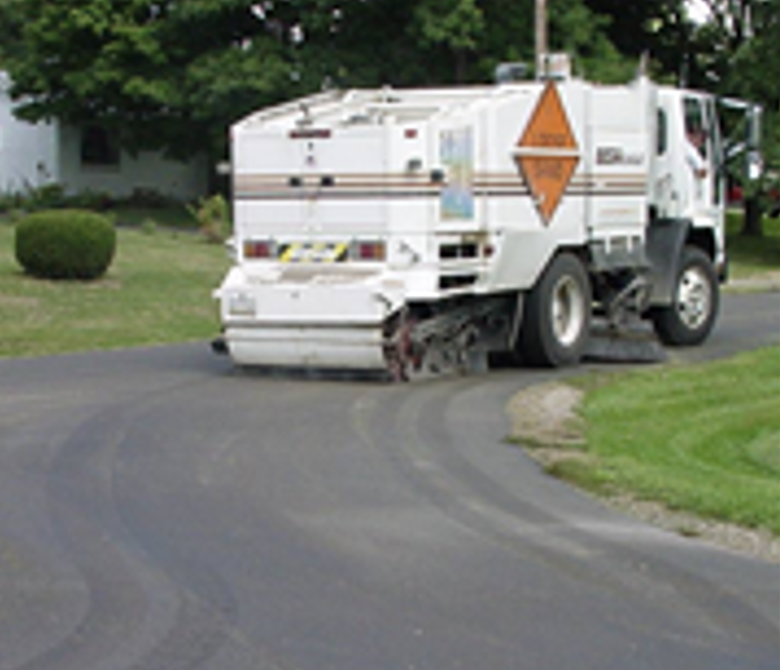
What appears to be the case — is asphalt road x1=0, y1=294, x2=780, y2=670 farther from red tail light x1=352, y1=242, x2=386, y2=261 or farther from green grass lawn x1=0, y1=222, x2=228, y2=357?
green grass lawn x1=0, y1=222, x2=228, y2=357

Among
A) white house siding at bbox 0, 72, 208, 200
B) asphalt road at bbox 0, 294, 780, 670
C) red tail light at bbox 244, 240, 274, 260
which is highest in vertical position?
white house siding at bbox 0, 72, 208, 200

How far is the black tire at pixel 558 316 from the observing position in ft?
47.5

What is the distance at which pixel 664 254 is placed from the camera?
16422mm

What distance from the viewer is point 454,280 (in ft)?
44.1

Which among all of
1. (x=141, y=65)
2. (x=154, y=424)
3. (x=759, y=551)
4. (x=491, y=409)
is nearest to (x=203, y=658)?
(x=759, y=551)

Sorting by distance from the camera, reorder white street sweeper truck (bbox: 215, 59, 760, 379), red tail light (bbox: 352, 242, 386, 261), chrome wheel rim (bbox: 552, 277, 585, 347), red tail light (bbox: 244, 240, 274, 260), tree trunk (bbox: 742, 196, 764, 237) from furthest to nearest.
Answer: tree trunk (bbox: 742, 196, 764, 237), chrome wheel rim (bbox: 552, 277, 585, 347), red tail light (bbox: 244, 240, 274, 260), red tail light (bbox: 352, 242, 386, 261), white street sweeper truck (bbox: 215, 59, 760, 379)

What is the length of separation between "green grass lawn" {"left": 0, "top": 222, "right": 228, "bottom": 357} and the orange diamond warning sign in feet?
19.7

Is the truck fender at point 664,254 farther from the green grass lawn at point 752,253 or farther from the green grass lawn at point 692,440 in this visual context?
A: the green grass lawn at point 752,253

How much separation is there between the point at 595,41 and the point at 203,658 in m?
34.2

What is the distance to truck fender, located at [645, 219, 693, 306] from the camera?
16.4 metres

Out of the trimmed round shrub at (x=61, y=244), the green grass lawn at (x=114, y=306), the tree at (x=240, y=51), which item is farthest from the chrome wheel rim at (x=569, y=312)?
the tree at (x=240, y=51)

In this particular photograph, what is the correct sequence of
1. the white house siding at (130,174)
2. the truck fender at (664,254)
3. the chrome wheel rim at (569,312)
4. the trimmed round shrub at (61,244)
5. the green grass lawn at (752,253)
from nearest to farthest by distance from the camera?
the chrome wheel rim at (569,312) < the truck fender at (664,254) < the trimmed round shrub at (61,244) < the green grass lawn at (752,253) < the white house siding at (130,174)

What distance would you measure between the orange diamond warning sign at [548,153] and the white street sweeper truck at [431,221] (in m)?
0.02

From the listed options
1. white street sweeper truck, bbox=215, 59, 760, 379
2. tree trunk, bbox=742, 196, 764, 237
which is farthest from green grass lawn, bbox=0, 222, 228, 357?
tree trunk, bbox=742, 196, 764, 237
